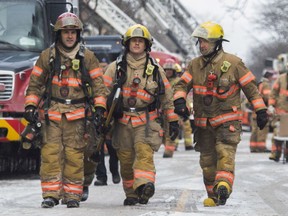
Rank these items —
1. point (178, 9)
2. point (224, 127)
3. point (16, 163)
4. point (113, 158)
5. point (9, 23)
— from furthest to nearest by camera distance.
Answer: point (178, 9)
point (16, 163)
point (9, 23)
point (113, 158)
point (224, 127)

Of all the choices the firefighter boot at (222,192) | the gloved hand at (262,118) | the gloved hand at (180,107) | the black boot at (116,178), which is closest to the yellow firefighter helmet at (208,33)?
the gloved hand at (180,107)

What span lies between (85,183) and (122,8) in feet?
80.9

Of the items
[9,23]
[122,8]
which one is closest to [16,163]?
[9,23]

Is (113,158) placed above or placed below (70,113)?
below

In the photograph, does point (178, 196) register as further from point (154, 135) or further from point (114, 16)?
point (114, 16)

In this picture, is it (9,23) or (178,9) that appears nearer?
(9,23)

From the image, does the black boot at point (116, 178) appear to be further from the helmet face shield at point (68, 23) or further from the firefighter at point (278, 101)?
the firefighter at point (278, 101)

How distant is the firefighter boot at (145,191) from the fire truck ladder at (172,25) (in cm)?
3464

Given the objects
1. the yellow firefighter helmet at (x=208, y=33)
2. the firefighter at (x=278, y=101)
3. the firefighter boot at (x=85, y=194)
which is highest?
the yellow firefighter helmet at (x=208, y=33)

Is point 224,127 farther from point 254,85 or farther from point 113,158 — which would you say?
point 113,158

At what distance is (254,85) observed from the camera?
38.6ft

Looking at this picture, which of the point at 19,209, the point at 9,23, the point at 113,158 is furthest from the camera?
the point at 9,23

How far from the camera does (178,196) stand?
12.8 meters

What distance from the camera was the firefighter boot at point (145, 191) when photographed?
1132cm
